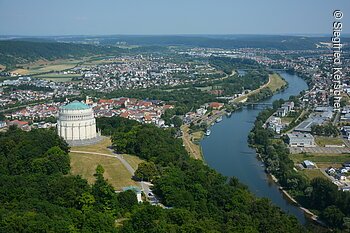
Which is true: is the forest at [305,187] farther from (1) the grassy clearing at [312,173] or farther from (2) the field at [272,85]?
(2) the field at [272,85]

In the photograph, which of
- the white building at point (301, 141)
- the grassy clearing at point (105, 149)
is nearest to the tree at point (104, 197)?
the grassy clearing at point (105, 149)

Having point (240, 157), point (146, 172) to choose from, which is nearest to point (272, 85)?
point (240, 157)

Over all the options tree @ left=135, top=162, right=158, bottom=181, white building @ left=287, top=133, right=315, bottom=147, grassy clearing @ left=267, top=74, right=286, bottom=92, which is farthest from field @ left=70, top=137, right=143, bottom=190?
grassy clearing @ left=267, top=74, right=286, bottom=92

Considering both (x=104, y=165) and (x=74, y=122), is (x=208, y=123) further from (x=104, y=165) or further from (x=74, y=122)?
(x=104, y=165)

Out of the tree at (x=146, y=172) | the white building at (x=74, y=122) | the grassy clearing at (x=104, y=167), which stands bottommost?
the grassy clearing at (x=104, y=167)

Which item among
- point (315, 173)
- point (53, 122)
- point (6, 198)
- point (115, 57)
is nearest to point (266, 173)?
point (315, 173)

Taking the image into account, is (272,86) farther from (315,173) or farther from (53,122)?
(315,173)

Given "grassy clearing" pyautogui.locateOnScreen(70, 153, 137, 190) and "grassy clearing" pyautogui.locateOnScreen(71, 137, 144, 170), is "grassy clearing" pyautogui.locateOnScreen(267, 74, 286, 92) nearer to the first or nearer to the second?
"grassy clearing" pyautogui.locateOnScreen(71, 137, 144, 170)

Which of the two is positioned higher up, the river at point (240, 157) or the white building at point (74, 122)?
the white building at point (74, 122)
